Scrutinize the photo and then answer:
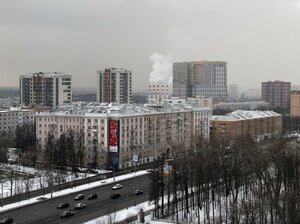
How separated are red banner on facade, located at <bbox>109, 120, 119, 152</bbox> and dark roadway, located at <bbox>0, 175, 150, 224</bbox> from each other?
207 inches

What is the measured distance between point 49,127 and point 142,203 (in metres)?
12.0

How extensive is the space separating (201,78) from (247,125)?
110 feet

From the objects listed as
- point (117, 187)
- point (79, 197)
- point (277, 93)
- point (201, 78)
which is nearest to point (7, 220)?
point (79, 197)

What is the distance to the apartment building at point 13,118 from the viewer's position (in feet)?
117

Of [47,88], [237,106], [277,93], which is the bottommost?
[237,106]

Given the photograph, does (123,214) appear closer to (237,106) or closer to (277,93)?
(237,106)

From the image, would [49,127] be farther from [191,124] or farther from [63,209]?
[63,209]

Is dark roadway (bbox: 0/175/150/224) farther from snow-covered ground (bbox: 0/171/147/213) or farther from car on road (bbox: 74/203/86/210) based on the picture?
snow-covered ground (bbox: 0/171/147/213)

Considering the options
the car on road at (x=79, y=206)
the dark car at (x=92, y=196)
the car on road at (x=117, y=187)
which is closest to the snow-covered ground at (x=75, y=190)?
the car on road at (x=117, y=187)

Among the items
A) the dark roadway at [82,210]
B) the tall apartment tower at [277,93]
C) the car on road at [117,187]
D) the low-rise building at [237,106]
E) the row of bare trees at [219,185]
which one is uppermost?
the tall apartment tower at [277,93]

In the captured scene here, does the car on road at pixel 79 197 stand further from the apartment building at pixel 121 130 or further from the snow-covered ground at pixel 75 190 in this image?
the apartment building at pixel 121 130

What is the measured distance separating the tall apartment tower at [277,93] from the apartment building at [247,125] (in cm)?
3296

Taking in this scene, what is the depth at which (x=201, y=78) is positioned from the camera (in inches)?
2633

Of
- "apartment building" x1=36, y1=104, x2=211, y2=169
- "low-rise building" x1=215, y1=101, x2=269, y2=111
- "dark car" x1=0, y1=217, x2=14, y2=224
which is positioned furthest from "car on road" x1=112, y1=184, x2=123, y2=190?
"low-rise building" x1=215, y1=101, x2=269, y2=111
